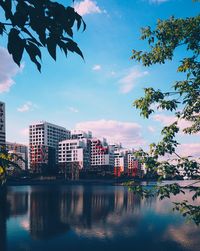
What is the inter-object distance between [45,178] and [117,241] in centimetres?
15219

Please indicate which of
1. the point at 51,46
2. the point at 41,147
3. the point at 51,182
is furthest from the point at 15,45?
the point at 41,147

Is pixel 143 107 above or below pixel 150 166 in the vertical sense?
above

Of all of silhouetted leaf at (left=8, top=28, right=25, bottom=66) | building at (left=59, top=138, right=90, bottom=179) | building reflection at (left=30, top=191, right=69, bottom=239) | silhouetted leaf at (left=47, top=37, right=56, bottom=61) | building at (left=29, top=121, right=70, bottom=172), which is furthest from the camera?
building at (left=59, top=138, right=90, bottom=179)

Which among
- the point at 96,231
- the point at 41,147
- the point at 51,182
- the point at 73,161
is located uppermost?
the point at 41,147

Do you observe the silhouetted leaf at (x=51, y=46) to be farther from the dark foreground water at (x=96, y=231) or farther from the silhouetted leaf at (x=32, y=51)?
the dark foreground water at (x=96, y=231)

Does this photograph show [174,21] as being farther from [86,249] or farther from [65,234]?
[65,234]

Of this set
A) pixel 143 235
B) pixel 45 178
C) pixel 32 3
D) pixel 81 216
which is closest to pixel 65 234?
pixel 143 235

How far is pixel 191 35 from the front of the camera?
895 centimetres

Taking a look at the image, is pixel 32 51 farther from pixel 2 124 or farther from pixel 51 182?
pixel 51 182

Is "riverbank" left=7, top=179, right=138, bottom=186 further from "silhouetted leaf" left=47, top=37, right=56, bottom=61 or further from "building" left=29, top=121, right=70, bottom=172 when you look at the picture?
"silhouetted leaf" left=47, top=37, right=56, bottom=61

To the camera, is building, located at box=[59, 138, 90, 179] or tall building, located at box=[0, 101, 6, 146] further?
building, located at box=[59, 138, 90, 179]

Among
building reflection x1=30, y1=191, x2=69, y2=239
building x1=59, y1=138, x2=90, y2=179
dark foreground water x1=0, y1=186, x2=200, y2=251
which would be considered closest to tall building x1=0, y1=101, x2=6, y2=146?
building x1=59, y1=138, x2=90, y2=179

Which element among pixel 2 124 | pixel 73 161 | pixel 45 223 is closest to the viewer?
pixel 45 223

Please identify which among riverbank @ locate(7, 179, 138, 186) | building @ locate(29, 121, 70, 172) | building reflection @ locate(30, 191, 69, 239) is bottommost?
riverbank @ locate(7, 179, 138, 186)
